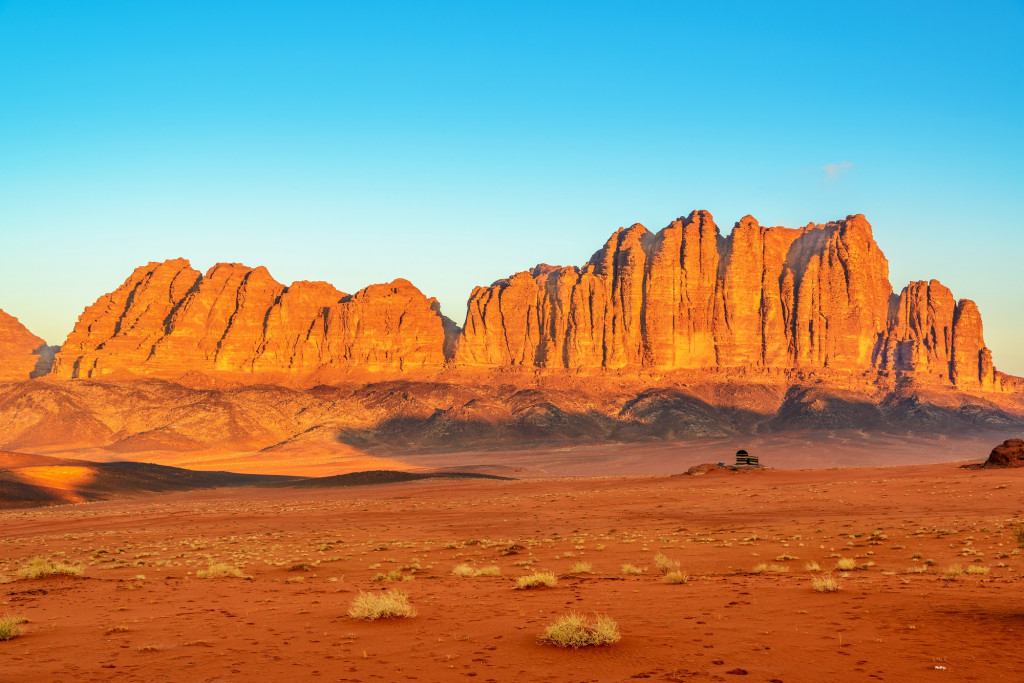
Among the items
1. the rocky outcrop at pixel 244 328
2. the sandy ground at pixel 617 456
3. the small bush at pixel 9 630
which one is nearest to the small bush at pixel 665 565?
the small bush at pixel 9 630

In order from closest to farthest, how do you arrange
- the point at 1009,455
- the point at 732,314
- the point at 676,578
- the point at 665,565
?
the point at 676,578
the point at 665,565
the point at 1009,455
the point at 732,314

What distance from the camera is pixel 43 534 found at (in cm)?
3591

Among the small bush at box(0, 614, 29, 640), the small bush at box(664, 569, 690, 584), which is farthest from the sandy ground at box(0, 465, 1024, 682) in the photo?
the small bush at box(0, 614, 29, 640)

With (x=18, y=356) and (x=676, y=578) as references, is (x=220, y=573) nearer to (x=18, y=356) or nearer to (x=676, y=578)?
(x=676, y=578)

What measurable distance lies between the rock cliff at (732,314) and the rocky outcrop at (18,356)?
297 ft

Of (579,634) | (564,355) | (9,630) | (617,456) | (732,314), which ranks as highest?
(732,314)

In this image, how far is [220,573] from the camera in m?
20.5

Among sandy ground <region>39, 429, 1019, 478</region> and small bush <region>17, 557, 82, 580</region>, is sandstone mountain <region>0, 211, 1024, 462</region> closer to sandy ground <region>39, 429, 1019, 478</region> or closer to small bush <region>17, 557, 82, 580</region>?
sandy ground <region>39, 429, 1019, 478</region>

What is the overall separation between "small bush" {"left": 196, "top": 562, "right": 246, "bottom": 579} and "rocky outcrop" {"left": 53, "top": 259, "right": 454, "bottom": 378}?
141808 mm

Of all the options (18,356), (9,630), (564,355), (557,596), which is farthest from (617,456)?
(18,356)

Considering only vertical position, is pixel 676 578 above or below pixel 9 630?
below

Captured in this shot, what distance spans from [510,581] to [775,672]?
9.31 m

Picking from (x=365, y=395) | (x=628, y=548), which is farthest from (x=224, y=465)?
(x=628, y=548)

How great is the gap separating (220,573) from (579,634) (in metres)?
12.9
